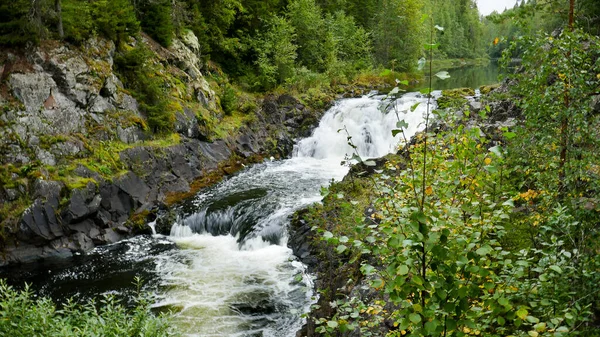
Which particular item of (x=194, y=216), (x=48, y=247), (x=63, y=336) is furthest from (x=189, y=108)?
(x=63, y=336)

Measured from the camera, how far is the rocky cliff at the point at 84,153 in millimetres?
12398

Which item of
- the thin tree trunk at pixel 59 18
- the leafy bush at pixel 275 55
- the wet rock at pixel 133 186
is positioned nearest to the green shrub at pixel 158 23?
the thin tree trunk at pixel 59 18

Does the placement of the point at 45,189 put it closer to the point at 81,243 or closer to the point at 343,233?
the point at 81,243

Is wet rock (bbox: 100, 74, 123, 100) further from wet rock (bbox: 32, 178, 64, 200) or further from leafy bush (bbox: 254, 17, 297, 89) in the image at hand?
leafy bush (bbox: 254, 17, 297, 89)

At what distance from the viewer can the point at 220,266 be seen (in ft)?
39.9

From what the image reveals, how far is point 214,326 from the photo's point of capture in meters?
9.30

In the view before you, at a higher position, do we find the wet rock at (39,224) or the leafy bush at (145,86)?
the leafy bush at (145,86)

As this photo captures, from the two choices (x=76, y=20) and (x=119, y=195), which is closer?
(x=119, y=195)

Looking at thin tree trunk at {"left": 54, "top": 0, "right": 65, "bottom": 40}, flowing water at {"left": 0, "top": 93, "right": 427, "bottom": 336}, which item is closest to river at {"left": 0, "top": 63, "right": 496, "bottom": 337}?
flowing water at {"left": 0, "top": 93, "right": 427, "bottom": 336}

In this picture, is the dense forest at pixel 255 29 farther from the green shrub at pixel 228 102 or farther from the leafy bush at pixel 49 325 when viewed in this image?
the leafy bush at pixel 49 325

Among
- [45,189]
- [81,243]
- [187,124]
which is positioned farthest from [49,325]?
[187,124]

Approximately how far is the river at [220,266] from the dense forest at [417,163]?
3.57 ft

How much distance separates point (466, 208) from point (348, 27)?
116ft

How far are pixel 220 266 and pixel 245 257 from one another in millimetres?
863
